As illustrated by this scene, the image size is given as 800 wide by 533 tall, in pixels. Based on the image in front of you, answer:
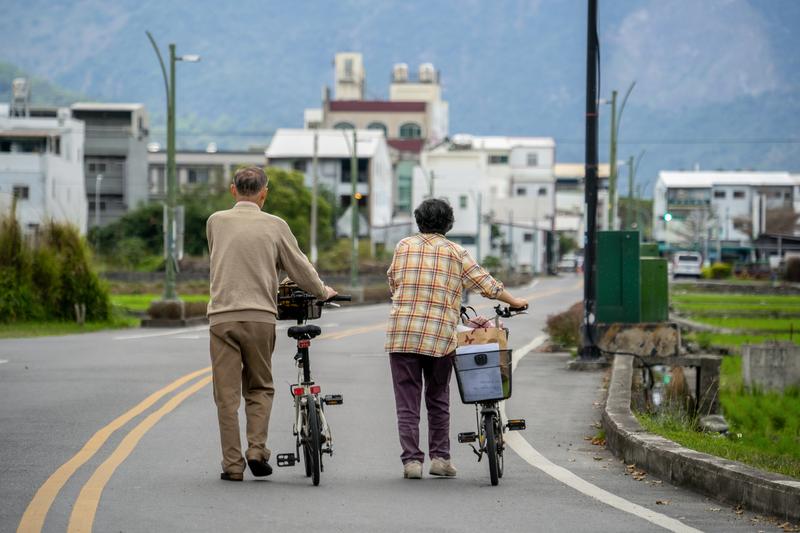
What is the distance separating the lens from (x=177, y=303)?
114ft

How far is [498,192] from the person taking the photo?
166 meters

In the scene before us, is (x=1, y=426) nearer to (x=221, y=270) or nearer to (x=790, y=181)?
(x=221, y=270)

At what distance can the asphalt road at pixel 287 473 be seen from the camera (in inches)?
341

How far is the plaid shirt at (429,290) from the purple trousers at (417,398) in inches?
5.3

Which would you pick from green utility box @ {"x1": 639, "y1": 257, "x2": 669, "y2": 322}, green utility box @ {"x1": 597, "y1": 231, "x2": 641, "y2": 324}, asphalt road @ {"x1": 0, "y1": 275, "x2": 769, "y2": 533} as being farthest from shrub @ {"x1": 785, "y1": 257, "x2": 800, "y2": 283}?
asphalt road @ {"x1": 0, "y1": 275, "x2": 769, "y2": 533}

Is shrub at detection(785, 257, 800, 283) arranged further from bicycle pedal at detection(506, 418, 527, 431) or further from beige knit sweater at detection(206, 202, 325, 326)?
beige knit sweater at detection(206, 202, 325, 326)

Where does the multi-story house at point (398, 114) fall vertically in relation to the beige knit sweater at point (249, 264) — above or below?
above

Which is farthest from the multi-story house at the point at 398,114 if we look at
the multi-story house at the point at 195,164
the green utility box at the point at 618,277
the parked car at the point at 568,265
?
the green utility box at the point at 618,277

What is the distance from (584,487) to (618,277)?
12.8m

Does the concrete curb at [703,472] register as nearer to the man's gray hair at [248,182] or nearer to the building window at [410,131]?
the man's gray hair at [248,182]

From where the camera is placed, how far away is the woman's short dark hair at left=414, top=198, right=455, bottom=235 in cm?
1045

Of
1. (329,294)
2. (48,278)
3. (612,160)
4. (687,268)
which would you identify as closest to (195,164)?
(687,268)

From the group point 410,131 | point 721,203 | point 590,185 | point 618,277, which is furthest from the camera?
point 410,131

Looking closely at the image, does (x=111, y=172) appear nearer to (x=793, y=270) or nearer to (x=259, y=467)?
(x=793, y=270)
